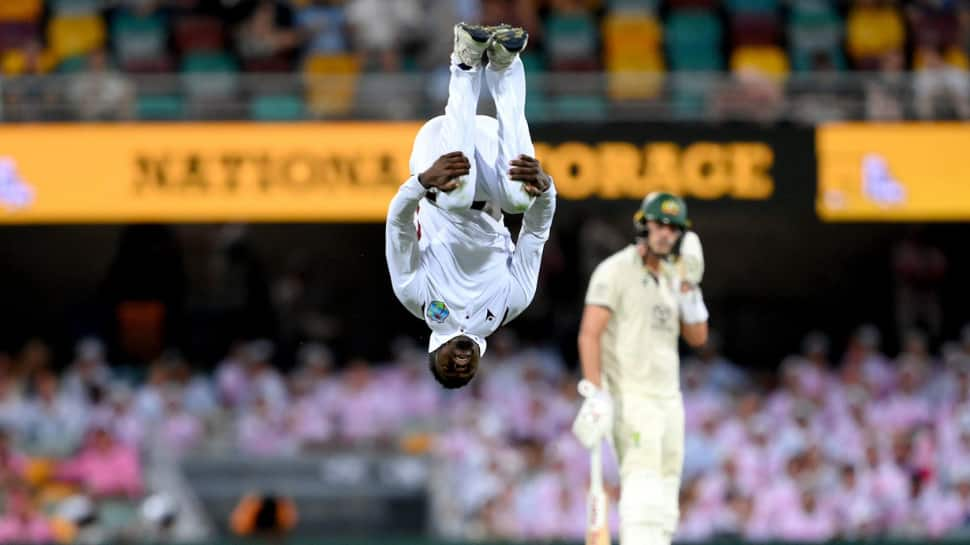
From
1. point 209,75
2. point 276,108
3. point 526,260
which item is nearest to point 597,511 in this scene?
point 526,260

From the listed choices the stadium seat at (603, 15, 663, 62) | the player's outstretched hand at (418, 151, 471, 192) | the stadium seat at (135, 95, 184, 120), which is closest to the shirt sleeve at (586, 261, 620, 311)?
the player's outstretched hand at (418, 151, 471, 192)

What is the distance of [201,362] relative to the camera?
61.1ft

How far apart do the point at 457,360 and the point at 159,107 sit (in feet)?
27.3

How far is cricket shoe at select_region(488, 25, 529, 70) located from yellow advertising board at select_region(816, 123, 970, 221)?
7.61 m

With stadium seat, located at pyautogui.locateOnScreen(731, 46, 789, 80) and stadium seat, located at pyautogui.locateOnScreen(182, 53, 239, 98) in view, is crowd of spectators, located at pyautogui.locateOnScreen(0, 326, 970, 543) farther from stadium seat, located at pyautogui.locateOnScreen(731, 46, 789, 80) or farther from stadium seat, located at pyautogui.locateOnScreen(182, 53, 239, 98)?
stadium seat, located at pyautogui.locateOnScreen(731, 46, 789, 80)

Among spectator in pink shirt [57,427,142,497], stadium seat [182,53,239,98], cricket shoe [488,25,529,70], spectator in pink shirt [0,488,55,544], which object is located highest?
cricket shoe [488,25,529,70]

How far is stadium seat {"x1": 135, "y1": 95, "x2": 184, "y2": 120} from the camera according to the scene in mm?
16922

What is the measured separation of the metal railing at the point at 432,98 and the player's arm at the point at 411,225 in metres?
7.24

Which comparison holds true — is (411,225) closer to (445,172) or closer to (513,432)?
(445,172)

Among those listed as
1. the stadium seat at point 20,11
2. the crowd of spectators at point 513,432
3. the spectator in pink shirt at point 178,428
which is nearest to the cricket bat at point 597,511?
the crowd of spectators at point 513,432

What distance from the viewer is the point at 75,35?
18375 millimetres

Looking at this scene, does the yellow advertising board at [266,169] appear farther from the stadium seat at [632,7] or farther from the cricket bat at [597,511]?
the cricket bat at [597,511]

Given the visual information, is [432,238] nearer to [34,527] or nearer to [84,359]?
[34,527]

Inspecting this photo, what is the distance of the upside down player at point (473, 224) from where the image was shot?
9.44m
